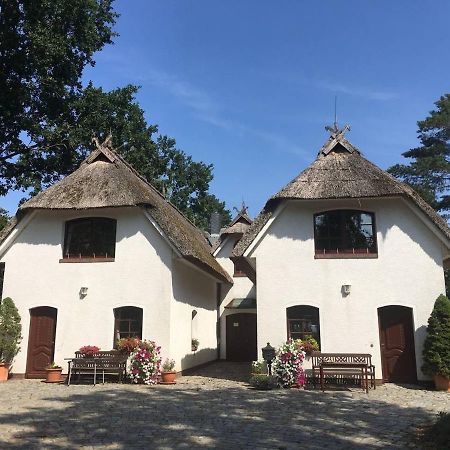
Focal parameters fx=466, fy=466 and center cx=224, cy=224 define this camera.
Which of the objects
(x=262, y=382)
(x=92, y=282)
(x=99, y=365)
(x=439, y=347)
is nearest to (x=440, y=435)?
(x=262, y=382)

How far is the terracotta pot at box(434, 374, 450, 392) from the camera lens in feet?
41.0

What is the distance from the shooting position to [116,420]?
855 centimetres

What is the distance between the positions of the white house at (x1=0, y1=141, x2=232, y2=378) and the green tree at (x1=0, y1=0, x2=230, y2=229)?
8.57 m

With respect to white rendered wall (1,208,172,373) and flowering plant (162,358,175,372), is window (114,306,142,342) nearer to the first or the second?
white rendered wall (1,208,172,373)

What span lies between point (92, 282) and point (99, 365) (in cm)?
310

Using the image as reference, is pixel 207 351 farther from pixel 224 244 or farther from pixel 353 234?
pixel 353 234

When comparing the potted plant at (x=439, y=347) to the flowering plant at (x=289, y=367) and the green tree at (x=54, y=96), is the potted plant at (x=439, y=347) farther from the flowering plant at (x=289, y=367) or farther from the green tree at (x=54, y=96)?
the green tree at (x=54, y=96)

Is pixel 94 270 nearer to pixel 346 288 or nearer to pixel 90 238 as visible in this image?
pixel 90 238

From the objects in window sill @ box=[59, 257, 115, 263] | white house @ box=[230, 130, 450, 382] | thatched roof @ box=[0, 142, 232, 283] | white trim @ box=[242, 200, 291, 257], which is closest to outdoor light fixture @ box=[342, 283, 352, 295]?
white house @ box=[230, 130, 450, 382]

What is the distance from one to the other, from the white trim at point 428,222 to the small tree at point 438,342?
182cm

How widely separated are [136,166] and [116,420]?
854 inches

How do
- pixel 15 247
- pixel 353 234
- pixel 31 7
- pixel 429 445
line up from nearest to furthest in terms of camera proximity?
pixel 429 445 → pixel 353 234 → pixel 15 247 → pixel 31 7

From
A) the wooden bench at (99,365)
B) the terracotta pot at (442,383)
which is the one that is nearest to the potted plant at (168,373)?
the wooden bench at (99,365)

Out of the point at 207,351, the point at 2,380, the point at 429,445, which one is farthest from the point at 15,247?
the point at 429,445
